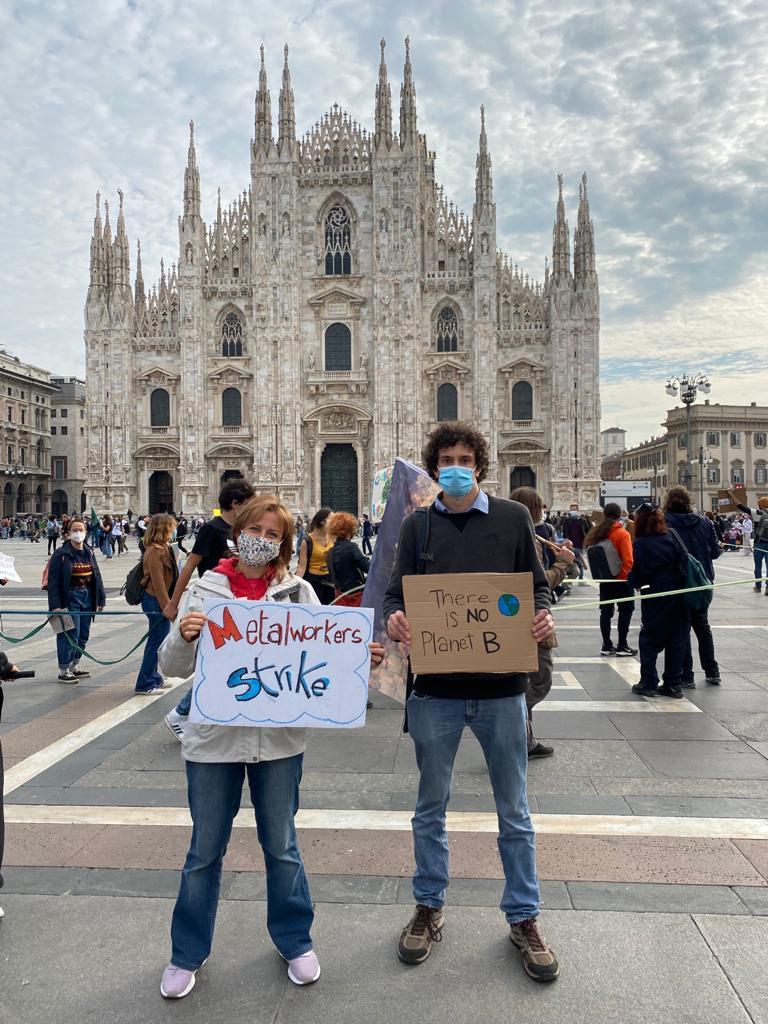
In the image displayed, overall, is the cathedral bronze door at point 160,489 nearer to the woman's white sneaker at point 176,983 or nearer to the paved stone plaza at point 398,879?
the paved stone plaza at point 398,879

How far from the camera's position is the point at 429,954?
2668 millimetres

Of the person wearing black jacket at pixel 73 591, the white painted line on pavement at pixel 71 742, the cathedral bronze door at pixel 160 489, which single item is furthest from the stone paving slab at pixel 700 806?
the cathedral bronze door at pixel 160 489

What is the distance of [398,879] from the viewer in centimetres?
323

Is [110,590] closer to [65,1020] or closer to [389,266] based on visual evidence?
[65,1020]

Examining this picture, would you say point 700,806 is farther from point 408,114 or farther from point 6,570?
point 408,114

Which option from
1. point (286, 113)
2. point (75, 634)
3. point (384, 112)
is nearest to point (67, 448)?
point (286, 113)

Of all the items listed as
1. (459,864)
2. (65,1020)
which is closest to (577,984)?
(459,864)

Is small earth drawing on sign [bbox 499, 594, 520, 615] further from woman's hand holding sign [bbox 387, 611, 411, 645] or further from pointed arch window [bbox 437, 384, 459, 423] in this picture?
pointed arch window [bbox 437, 384, 459, 423]

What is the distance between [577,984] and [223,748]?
4.83ft

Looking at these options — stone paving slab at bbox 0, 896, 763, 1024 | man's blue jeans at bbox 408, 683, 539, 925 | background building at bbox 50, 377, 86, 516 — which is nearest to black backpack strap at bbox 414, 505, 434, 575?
man's blue jeans at bbox 408, 683, 539, 925

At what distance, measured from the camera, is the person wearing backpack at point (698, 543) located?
6.79 meters

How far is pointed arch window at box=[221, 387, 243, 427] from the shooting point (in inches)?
1490

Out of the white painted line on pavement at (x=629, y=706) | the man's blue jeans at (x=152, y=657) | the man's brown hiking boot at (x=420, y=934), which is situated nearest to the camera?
the man's brown hiking boot at (x=420, y=934)

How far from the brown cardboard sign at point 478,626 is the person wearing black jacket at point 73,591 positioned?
5.55 m
